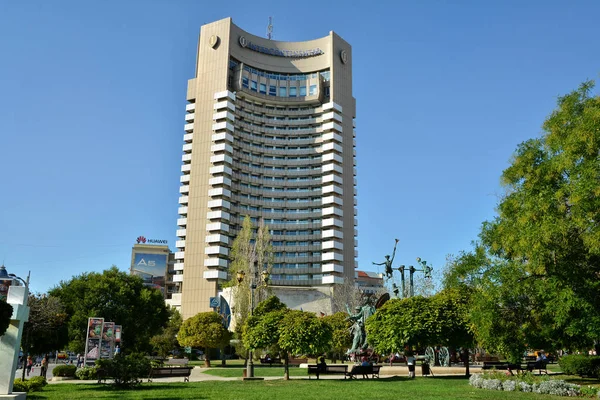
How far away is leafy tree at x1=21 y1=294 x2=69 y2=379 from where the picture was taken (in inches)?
1203

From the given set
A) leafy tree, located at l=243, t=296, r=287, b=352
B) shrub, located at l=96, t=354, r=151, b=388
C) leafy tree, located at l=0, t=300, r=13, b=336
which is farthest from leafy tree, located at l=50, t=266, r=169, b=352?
leafy tree, located at l=0, t=300, r=13, b=336

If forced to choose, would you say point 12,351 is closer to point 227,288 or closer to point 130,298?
point 130,298

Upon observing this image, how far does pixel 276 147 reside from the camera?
10700cm

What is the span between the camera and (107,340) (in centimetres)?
3575

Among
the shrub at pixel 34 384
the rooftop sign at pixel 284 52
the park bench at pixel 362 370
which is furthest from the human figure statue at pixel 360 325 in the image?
the rooftop sign at pixel 284 52

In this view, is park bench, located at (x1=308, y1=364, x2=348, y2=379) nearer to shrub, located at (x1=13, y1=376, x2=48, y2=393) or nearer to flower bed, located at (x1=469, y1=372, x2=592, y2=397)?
flower bed, located at (x1=469, y1=372, x2=592, y2=397)

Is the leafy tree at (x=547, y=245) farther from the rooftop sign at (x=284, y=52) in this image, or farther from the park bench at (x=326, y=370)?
the rooftop sign at (x=284, y=52)

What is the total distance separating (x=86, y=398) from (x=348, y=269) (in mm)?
81441

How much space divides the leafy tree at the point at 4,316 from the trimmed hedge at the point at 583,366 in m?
27.3

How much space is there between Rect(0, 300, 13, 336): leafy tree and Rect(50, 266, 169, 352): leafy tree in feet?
115

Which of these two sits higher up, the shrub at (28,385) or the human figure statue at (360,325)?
the human figure statue at (360,325)

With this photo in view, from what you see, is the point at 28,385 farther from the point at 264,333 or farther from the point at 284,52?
the point at 284,52

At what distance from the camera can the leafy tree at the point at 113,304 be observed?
161 ft

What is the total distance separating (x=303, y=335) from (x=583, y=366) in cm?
1546
